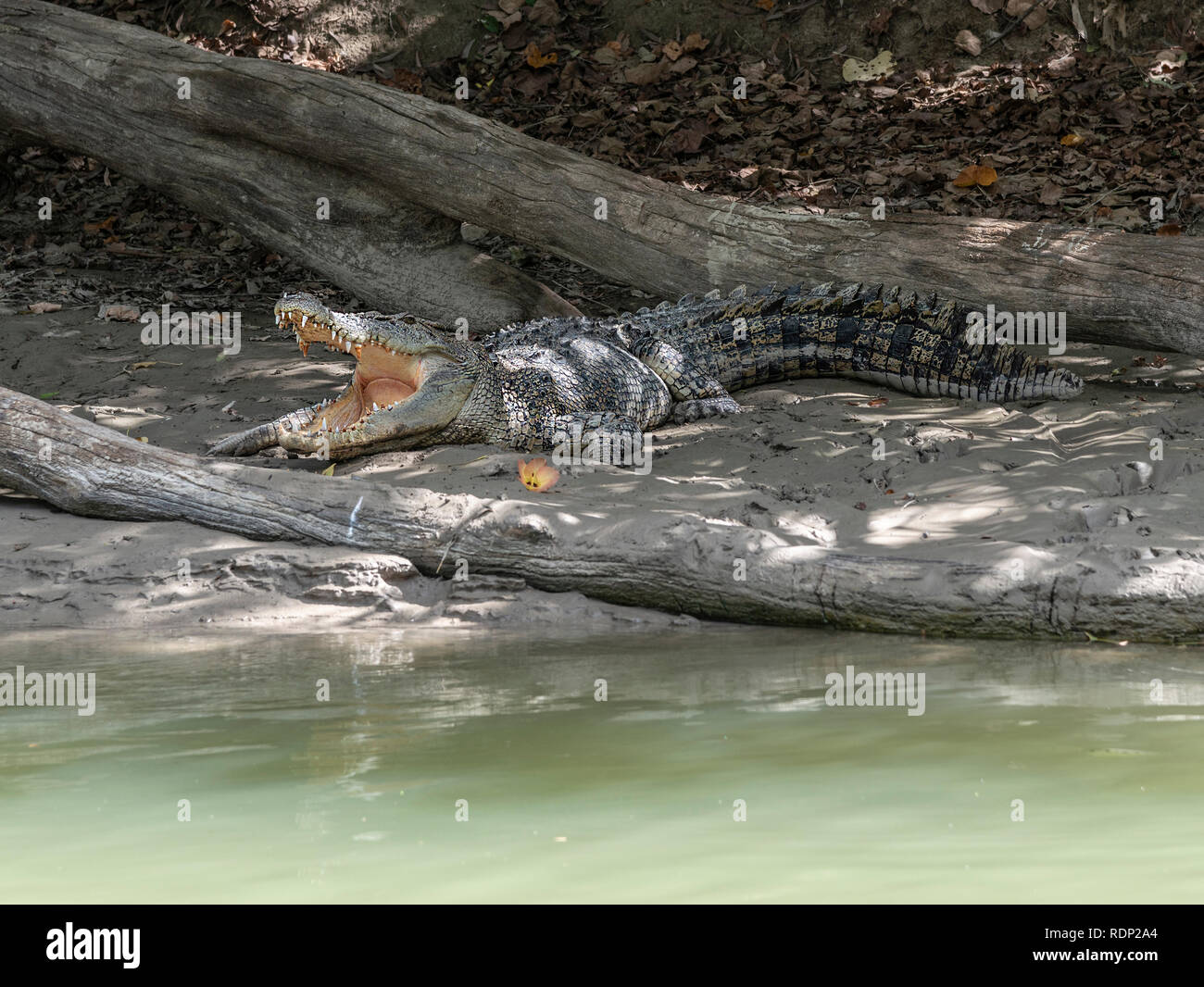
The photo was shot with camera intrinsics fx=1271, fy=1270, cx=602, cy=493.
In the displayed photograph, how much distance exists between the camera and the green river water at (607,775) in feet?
8.30

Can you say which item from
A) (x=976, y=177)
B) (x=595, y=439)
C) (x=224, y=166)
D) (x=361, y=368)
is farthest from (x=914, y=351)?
(x=224, y=166)

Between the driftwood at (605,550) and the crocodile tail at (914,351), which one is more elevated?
the crocodile tail at (914,351)

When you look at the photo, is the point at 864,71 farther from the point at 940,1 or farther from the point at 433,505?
the point at 433,505

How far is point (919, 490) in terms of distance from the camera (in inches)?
229

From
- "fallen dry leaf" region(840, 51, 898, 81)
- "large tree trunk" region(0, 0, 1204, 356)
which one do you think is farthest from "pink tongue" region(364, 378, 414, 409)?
"fallen dry leaf" region(840, 51, 898, 81)

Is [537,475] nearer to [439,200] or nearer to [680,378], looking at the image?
[680,378]

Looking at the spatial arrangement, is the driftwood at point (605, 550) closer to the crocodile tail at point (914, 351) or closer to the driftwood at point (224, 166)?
the crocodile tail at point (914, 351)

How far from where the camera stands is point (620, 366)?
7578 millimetres

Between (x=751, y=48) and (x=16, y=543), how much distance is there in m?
8.79

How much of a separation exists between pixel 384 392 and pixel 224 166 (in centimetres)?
242

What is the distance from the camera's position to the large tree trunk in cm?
704

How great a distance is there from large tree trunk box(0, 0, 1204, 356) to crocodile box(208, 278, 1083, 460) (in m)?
0.25

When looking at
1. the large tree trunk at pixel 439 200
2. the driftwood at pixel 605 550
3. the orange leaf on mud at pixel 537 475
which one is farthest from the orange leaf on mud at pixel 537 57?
the driftwood at pixel 605 550

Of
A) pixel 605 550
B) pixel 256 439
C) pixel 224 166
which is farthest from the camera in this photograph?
pixel 224 166
